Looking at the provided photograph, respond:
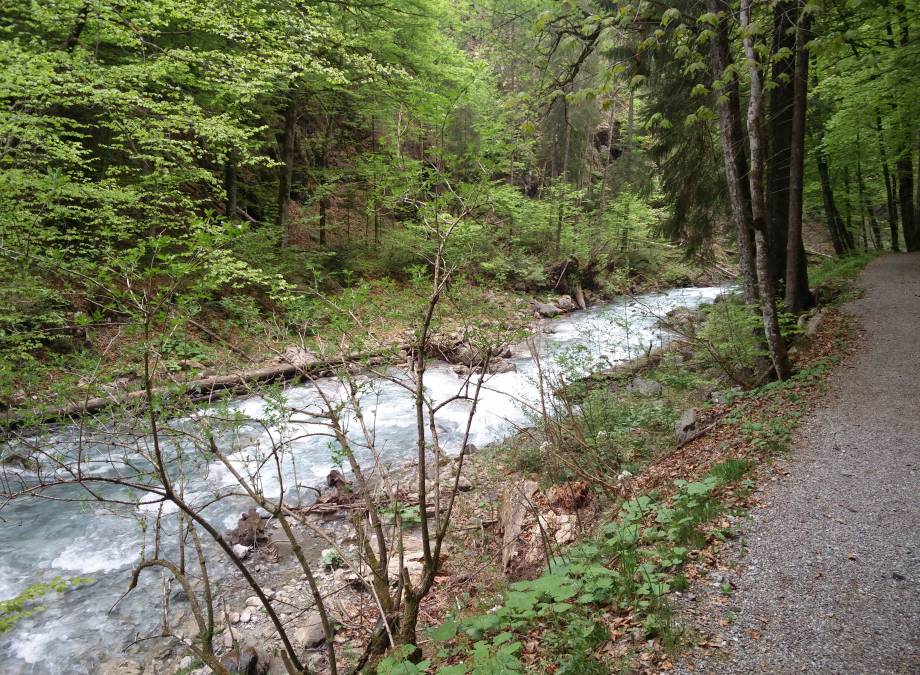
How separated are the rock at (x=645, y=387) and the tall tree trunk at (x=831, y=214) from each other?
10.6m

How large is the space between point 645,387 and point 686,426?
2878mm

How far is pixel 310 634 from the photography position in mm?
4723

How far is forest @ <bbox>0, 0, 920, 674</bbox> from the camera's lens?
3.34m

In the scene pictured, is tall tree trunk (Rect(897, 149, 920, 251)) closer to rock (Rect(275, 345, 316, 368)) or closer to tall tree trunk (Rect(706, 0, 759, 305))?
tall tree trunk (Rect(706, 0, 759, 305))

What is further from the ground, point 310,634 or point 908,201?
point 908,201

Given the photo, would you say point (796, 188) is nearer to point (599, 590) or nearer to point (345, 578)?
point (599, 590)

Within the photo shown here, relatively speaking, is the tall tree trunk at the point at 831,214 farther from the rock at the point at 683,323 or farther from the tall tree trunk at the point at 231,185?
the tall tree trunk at the point at 231,185

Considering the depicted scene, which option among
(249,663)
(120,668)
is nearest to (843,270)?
(249,663)

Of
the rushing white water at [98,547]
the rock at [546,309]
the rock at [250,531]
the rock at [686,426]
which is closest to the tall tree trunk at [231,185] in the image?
the rushing white water at [98,547]

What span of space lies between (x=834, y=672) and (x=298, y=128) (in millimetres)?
20094

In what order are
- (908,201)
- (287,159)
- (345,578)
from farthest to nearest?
(908,201) < (287,159) < (345,578)

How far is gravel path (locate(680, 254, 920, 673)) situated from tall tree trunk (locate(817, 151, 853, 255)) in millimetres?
12766

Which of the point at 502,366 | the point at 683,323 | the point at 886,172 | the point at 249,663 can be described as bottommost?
the point at 249,663

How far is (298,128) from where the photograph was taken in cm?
1795
